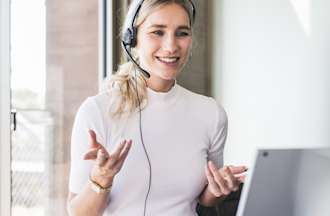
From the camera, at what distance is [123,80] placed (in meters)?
1.30

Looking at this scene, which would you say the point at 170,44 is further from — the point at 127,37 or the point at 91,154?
the point at 91,154

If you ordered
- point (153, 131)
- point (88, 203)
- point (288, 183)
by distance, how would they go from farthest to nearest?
point (153, 131) → point (88, 203) → point (288, 183)

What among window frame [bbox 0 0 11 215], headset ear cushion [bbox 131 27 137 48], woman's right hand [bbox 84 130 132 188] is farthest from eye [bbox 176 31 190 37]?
window frame [bbox 0 0 11 215]

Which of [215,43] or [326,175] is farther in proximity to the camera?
[215,43]

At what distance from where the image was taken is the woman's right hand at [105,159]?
100 centimetres

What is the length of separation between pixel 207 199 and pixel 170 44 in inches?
16.5

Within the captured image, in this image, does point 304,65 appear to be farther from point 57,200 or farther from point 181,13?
point 57,200

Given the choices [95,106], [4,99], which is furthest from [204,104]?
[4,99]

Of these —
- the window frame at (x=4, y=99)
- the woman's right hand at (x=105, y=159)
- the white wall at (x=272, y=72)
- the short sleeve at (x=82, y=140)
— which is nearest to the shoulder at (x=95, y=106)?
the short sleeve at (x=82, y=140)

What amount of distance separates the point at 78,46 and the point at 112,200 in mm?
1369

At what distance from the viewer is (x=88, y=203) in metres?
1.12

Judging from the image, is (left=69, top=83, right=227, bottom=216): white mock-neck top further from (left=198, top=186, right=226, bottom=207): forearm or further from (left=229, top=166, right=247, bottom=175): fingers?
(left=229, top=166, right=247, bottom=175): fingers

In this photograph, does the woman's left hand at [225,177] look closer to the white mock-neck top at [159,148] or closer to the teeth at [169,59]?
the white mock-neck top at [159,148]

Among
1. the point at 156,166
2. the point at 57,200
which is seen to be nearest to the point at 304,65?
the point at 156,166
